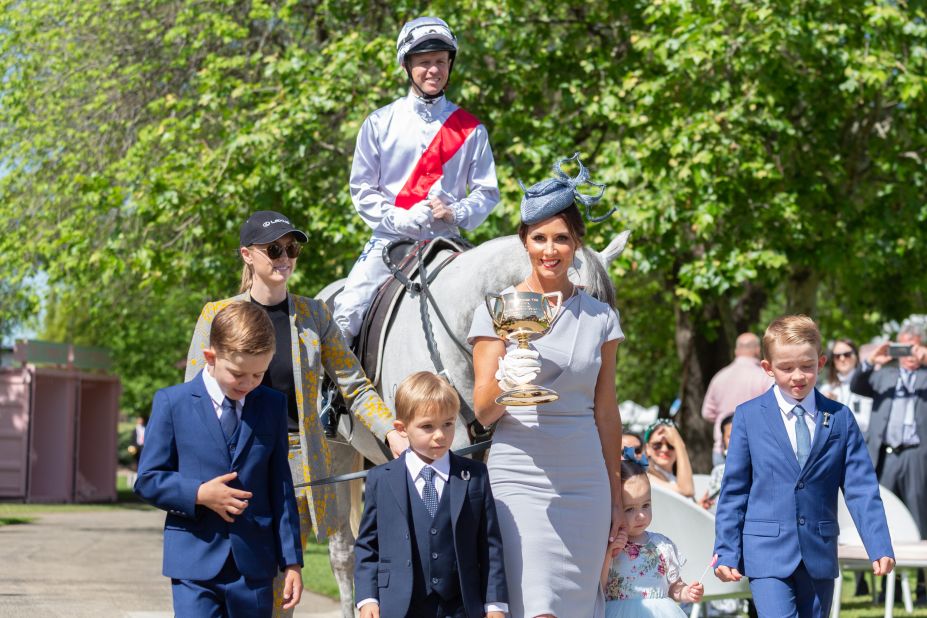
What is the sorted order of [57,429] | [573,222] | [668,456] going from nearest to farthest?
[573,222]
[668,456]
[57,429]

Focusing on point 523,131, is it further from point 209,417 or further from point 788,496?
point 209,417

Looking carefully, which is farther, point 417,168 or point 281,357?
point 417,168

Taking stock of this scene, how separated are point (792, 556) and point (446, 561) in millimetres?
1508

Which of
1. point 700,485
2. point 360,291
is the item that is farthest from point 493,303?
point 700,485

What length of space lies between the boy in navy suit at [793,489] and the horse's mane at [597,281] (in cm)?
67

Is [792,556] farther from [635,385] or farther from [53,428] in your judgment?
[635,385]

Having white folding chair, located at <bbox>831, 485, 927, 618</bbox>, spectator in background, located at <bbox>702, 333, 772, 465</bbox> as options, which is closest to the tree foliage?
A: spectator in background, located at <bbox>702, 333, 772, 465</bbox>

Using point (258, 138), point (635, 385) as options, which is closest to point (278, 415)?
point (258, 138)

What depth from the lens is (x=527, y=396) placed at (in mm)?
3949

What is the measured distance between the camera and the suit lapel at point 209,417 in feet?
13.5

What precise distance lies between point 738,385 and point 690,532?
4.55m

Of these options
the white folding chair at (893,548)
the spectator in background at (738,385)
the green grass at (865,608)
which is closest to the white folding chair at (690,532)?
the white folding chair at (893,548)

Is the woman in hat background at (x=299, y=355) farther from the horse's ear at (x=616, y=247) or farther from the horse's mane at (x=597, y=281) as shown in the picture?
the horse's ear at (x=616, y=247)

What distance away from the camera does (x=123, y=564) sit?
1273 cm
